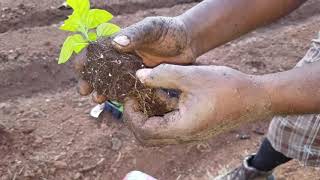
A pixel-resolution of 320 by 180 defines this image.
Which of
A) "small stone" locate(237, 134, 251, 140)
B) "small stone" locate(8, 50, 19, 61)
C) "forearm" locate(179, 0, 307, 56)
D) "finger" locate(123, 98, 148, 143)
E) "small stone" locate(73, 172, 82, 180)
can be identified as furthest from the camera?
"small stone" locate(8, 50, 19, 61)

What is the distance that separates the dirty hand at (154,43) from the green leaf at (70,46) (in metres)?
0.03

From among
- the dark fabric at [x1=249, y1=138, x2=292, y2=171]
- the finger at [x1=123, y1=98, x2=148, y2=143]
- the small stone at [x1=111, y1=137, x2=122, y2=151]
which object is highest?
the finger at [x1=123, y1=98, x2=148, y2=143]

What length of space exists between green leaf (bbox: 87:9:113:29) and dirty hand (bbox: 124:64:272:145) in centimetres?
34

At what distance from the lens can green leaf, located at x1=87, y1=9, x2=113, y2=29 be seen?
1.74m

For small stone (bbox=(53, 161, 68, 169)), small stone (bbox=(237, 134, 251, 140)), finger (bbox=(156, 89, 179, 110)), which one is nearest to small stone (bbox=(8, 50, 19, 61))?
small stone (bbox=(53, 161, 68, 169))

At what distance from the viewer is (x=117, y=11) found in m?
4.01

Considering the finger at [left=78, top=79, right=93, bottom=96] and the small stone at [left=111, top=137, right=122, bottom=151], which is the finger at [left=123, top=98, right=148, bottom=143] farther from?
the small stone at [left=111, top=137, right=122, bottom=151]

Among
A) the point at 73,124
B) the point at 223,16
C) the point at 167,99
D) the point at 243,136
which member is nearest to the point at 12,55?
the point at 73,124

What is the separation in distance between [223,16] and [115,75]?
50cm

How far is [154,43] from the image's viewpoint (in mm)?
1790

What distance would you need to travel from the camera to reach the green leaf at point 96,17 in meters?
1.74

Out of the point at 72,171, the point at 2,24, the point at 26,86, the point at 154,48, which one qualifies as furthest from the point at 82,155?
the point at 2,24

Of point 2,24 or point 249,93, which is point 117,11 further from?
point 249,93

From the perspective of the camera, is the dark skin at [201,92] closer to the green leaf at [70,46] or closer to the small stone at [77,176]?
the green leaf at [70,46]
